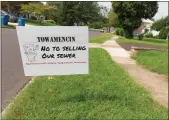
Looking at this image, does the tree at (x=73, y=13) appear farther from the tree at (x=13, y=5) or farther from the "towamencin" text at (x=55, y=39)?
the "towamencin" text at (x=55, y=39)

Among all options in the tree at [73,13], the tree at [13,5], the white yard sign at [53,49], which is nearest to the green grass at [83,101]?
the white yard sign at [53,49]

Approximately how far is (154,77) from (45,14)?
34.4 metres

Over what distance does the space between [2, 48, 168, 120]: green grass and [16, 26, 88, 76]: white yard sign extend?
60 centimetres

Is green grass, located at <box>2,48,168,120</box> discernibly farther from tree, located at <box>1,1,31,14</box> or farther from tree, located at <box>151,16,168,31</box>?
tree, located at <box>151,16,168,31</box>

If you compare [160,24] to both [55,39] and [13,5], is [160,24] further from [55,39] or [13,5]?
Result: [55,39]

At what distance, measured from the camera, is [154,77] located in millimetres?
9961

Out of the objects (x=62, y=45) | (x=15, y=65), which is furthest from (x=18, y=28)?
(x=15, y=65)

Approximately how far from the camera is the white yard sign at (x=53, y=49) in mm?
5426

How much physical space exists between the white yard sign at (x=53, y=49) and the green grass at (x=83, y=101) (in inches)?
23.6

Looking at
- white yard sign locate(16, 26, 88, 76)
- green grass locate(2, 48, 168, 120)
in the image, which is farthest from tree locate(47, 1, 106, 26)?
white yard sign locate(16, 26, 88, 76)

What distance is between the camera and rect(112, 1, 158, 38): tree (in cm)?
3288

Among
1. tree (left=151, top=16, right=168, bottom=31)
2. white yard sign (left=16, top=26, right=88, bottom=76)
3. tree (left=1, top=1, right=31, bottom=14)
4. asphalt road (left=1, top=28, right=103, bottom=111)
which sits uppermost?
tree (left=1, top=1, right=31, bottom=14)

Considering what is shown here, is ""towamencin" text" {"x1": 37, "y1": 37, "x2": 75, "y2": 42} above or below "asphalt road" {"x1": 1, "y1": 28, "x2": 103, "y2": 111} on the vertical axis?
above

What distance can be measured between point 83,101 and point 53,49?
1165mm
